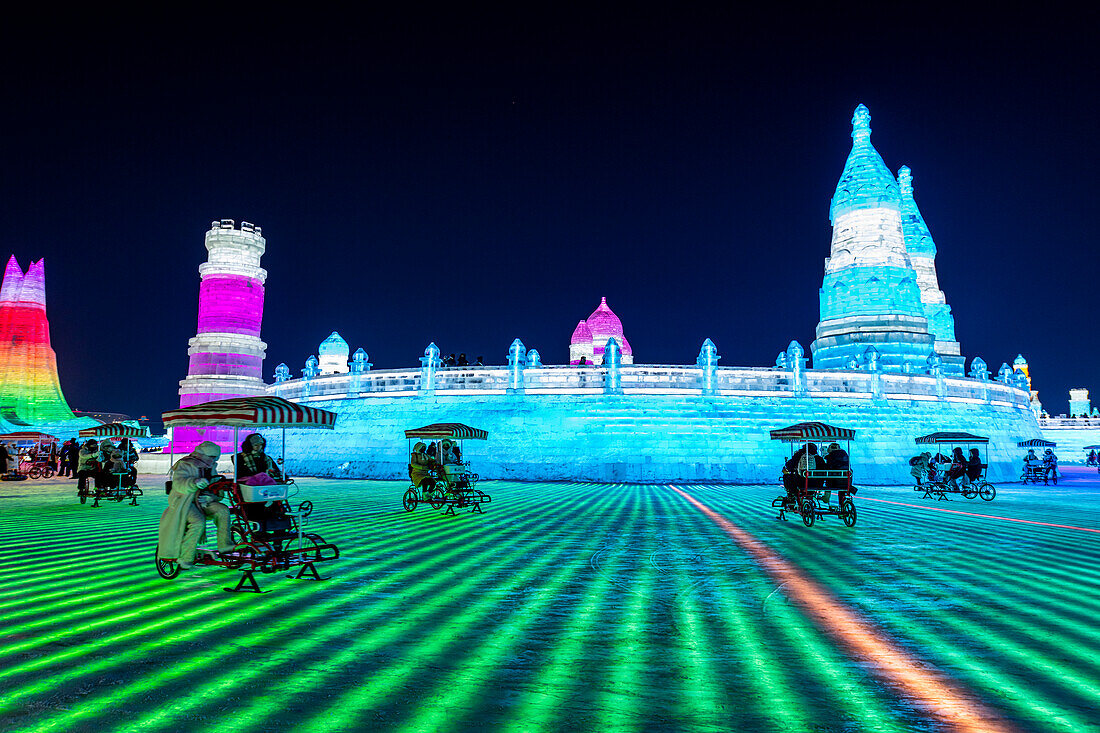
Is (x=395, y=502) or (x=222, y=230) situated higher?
(x=222, y=230)

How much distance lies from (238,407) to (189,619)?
3.44m

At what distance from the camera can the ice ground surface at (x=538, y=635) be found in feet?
13.9

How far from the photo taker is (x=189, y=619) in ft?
21.2

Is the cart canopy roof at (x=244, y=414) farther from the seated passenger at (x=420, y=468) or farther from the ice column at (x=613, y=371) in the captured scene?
the ice column at (x=613, y=371)

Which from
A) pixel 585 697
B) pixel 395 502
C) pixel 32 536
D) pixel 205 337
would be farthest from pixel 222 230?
pixel 585 697

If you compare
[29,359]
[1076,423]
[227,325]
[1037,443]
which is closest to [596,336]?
[227,325]

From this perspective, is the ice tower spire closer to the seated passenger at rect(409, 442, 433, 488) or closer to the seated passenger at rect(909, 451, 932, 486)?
the seated passenger at rect(909, 451, 932, 486)

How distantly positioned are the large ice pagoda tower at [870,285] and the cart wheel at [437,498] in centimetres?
3070

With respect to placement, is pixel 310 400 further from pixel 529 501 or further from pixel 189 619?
pixel 189 619

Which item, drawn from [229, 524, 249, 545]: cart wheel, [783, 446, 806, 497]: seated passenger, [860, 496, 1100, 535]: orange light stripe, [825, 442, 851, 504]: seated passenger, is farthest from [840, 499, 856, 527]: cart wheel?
[229, 524, 249, 545]: cart wheel

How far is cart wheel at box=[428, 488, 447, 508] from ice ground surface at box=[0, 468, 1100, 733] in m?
4.34

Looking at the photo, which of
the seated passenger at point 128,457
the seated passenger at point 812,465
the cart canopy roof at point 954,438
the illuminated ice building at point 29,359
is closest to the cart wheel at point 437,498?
the seated passenger at point 812,465

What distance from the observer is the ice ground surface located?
13.9ft

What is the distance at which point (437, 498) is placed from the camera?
1673 cm
